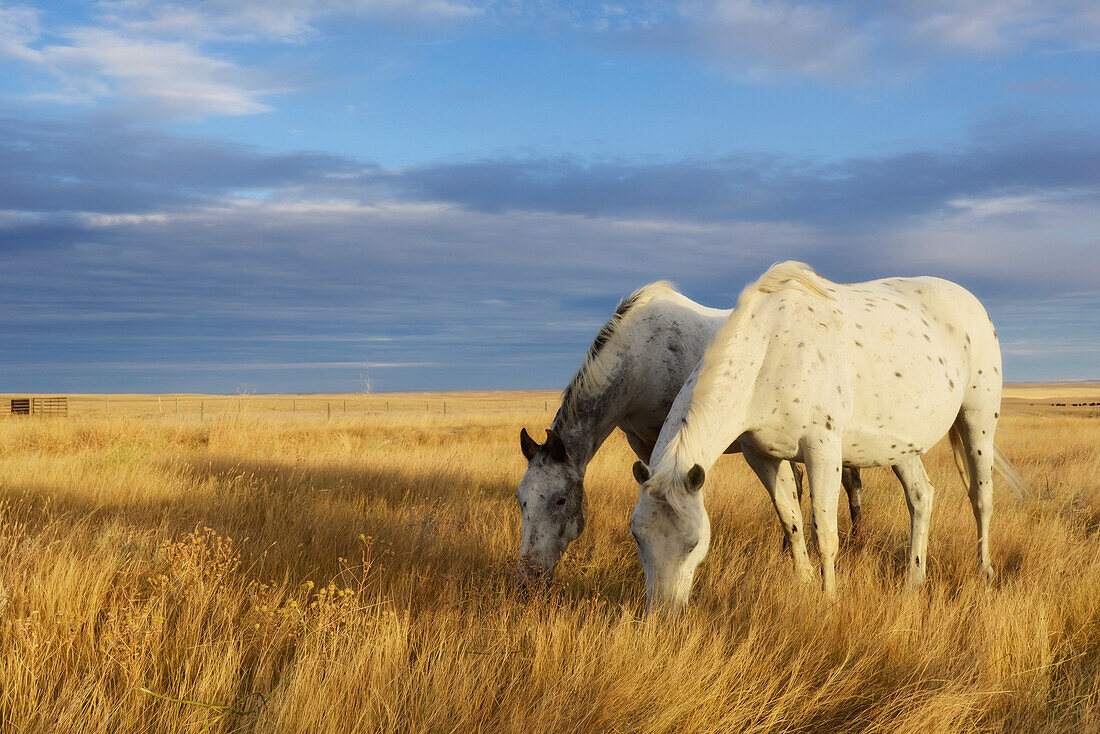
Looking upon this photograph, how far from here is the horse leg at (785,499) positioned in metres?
4.88

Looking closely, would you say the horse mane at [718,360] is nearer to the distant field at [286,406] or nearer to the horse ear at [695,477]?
the horse ear at [695,477]

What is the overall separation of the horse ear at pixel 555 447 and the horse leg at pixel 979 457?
385 cm

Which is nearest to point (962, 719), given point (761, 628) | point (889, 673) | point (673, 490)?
point (889, 673)

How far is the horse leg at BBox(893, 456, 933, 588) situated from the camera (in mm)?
5480

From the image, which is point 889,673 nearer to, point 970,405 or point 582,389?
point 582,389

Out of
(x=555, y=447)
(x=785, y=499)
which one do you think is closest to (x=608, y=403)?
(x=555, y=447)

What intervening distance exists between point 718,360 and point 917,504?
2540 millimetres

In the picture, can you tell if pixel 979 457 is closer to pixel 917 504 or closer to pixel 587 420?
pixel 917 504

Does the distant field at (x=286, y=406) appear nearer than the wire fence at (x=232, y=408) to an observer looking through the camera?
No

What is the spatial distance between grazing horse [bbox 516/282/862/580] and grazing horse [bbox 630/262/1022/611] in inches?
40.6

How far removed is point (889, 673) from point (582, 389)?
3.08 metres

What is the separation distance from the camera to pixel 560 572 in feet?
17.9

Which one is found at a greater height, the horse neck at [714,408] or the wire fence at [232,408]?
the horse neck at [714,408]

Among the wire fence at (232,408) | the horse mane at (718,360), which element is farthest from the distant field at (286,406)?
the horse mane at (718,360)
